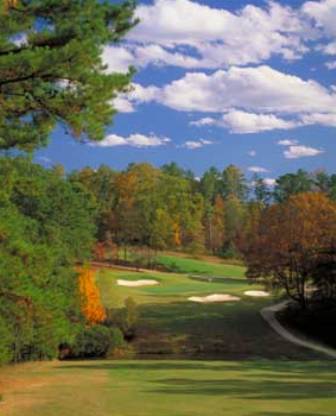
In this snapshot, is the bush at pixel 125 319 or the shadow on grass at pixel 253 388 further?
the bush at pixel 125 319

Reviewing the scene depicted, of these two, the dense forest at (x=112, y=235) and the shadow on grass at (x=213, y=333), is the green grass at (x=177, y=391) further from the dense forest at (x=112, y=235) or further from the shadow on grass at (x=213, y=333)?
the shadow on grass at (x=213, y=333)

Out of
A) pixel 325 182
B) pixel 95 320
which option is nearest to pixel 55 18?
pixel 95 320

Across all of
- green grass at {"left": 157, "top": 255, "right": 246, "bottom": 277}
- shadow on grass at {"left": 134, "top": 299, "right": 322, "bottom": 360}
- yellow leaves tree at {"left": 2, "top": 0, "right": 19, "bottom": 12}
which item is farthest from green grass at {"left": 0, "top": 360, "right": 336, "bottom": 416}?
green grass at {"left": 157, "top": 255, "right": 246, "bottom": 277}

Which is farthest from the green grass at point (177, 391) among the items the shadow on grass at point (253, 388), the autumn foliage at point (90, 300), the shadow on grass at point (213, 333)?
the shadow on grass at point (213, 333)

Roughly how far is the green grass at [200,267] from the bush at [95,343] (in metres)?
39.7

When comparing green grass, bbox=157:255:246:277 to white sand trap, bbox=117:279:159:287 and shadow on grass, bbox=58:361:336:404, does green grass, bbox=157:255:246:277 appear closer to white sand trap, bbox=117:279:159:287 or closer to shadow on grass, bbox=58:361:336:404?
white sand trap, bbox=117:279:159:287

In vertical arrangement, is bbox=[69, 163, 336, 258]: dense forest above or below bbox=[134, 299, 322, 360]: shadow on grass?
above

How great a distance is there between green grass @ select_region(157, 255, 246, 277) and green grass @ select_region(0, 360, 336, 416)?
172 ft

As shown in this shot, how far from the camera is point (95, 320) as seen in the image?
3653 cm

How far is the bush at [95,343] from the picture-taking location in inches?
1379

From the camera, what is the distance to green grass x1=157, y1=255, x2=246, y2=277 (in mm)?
76250

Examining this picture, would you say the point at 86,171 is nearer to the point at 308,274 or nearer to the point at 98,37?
the point at 308,274

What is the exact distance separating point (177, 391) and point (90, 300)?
20048 millimetres

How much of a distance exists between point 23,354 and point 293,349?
13758 mm
